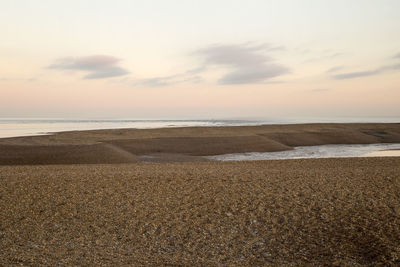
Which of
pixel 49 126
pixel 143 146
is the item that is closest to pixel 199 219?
A: pixel 143 146

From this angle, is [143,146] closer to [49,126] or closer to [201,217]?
[201,217]

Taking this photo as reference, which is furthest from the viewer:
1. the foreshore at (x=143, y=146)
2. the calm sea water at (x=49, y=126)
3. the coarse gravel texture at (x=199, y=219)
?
the calm sea water at (x=49, y=126)

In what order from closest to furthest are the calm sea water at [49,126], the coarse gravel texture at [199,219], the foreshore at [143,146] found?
1. the coarse gravel texture at [199,219]
2. the foreshore at [143,146]
3. the calm sea water at [49,126]

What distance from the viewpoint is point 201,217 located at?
8062 millimetres

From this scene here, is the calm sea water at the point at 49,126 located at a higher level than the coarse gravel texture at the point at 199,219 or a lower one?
higher

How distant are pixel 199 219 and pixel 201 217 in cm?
13

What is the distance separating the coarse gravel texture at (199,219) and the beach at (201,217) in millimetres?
25

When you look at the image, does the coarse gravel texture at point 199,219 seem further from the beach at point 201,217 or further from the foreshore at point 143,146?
the foreshore at point 143,146

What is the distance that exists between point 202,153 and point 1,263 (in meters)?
20.5

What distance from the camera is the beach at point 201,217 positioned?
6117 mm

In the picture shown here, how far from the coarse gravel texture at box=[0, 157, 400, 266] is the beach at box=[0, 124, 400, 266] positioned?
0.08 feet

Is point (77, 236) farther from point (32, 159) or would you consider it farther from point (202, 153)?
point (202, 153)

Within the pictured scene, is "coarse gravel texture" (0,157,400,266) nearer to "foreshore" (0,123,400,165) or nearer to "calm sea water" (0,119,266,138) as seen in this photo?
"foreshore" (0,123,400,165)

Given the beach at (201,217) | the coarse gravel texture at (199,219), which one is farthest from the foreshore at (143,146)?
the coarse gravel texture at (199,219)
